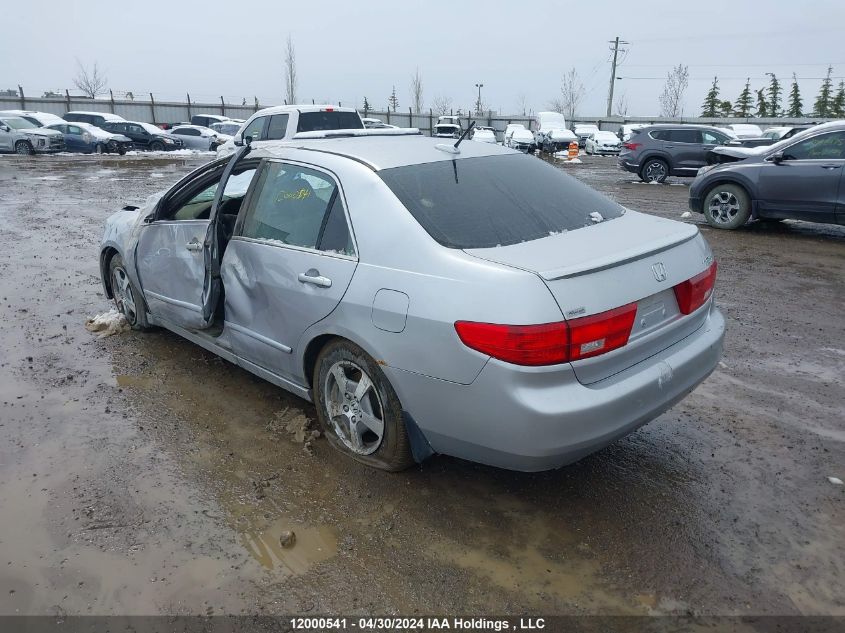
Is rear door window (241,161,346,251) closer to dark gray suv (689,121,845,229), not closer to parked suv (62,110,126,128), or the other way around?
dark gray suv (689,121,845,229)

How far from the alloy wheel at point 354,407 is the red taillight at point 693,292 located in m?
1.55

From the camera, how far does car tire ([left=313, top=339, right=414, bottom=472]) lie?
3.13 meters

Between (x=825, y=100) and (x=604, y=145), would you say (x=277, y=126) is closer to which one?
(x=604, y=145)

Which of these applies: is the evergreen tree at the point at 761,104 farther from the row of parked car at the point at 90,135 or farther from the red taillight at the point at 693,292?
the red taillight at the point at 693,292

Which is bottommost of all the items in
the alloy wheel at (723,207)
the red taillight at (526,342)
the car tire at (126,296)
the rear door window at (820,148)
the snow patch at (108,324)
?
the snow patch at (108,324)

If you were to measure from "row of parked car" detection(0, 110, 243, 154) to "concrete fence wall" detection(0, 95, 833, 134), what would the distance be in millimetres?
14337

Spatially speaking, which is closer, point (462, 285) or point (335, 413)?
point (462, 285)

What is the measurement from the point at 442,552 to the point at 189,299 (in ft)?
8.47

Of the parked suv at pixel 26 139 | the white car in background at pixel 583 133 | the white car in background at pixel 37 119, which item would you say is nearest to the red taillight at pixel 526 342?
the parked suv at pixel 26 139

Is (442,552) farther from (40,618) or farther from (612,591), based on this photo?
(40,618)

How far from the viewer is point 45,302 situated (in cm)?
645

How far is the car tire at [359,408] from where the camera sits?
3129 mm

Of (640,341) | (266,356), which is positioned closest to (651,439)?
(640,341)

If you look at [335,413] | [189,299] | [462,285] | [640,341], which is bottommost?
[335,413]
